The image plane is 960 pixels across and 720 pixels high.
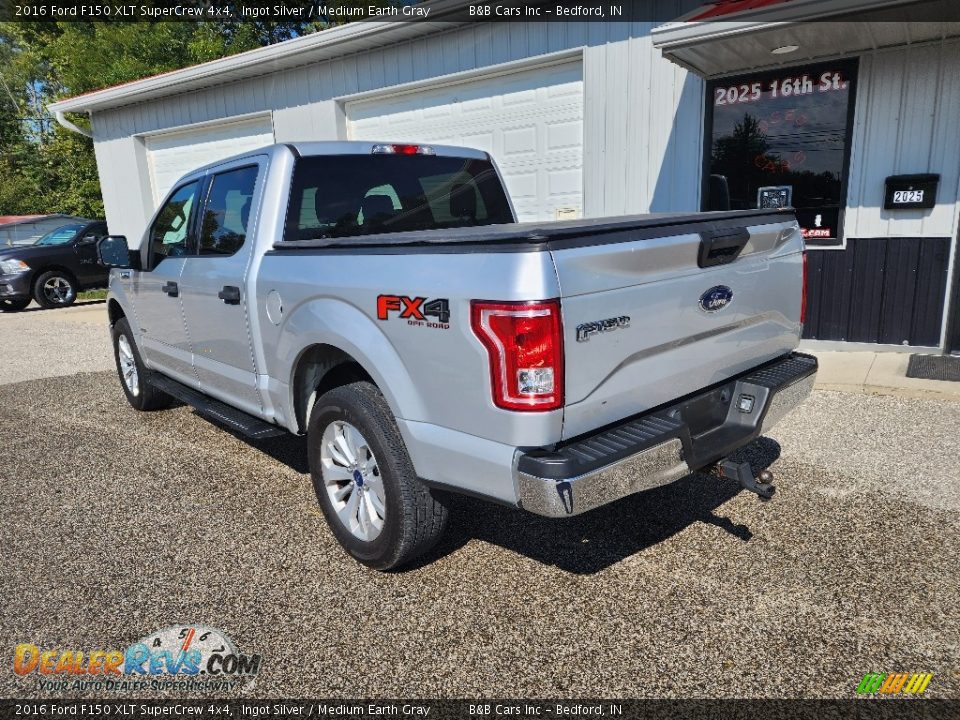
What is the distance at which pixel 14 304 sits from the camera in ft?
43.2

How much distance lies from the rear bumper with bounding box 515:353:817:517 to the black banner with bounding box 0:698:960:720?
2.13 feet

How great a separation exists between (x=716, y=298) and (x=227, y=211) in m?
2.76

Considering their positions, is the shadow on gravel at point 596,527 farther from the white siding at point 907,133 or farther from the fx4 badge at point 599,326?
the white siding at point 907,133

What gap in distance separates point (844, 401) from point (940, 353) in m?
1.95

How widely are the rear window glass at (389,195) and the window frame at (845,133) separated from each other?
12.4 feet

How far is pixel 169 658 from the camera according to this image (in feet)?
8.61

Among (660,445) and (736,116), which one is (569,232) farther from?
(736,116)

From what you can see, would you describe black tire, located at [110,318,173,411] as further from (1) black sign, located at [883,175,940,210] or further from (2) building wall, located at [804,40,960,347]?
(1) black sign, located at [883,175,940,210]

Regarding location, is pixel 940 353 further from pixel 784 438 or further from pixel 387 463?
pixel 387 463

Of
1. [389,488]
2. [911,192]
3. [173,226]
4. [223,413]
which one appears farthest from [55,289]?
[911,192]

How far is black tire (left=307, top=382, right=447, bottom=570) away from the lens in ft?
9.31

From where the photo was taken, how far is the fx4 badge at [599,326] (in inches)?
93.7

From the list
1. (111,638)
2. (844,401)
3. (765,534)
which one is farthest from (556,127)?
(111,638)

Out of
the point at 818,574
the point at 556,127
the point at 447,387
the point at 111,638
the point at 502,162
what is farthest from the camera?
the point at 502,162
